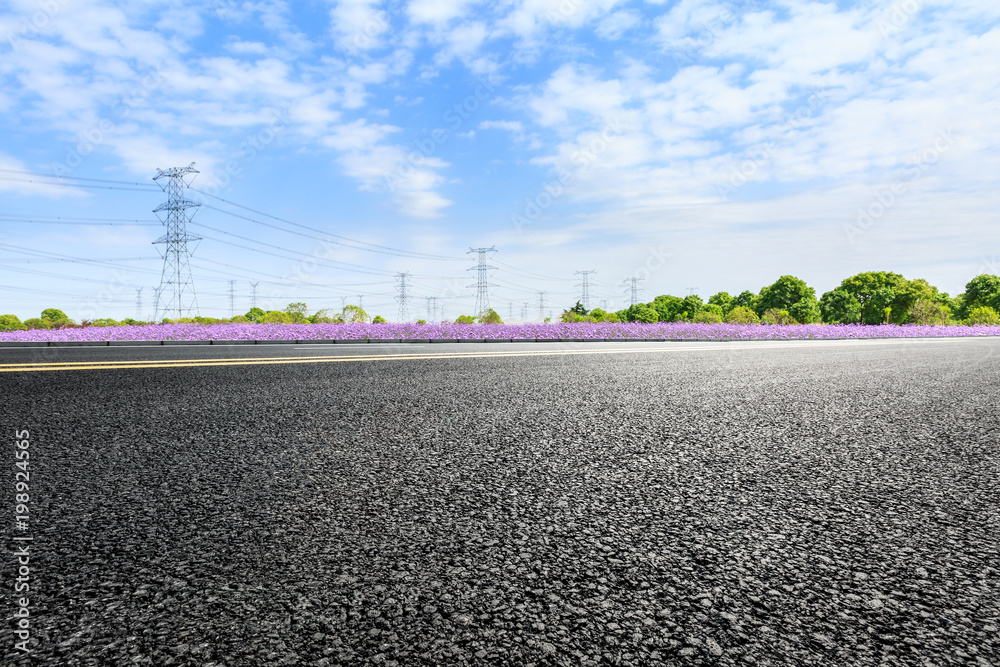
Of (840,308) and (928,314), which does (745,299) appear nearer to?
(840,308)

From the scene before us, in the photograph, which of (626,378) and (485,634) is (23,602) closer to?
(485,634)

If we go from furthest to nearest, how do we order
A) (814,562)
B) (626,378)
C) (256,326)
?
(256,326) < (626,378) < (814,562)

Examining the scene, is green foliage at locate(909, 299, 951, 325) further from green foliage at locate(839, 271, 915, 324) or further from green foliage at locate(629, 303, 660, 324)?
green foliage at locate(629, 303, 660, 324)

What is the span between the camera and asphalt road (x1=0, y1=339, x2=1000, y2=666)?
1080 millimetres

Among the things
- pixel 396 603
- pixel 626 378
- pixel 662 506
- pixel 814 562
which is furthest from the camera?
pixel 626 378

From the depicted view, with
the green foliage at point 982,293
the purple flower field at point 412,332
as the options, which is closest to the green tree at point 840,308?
the green foliage at point 982,293

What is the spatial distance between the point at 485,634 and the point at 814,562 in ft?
3.03

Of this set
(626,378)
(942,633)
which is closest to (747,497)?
(942,633)

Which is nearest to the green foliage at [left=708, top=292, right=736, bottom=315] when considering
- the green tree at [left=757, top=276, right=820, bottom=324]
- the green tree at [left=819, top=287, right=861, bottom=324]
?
the green tree at [left=757, top=276, right=820, bottom=324]

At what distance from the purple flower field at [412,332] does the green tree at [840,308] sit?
48.0 metres

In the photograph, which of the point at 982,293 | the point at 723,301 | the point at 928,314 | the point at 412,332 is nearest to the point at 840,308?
the point at 928,314

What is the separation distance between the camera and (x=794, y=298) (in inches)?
3100

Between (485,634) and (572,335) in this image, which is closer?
(485,634)

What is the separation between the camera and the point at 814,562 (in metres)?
1.43
